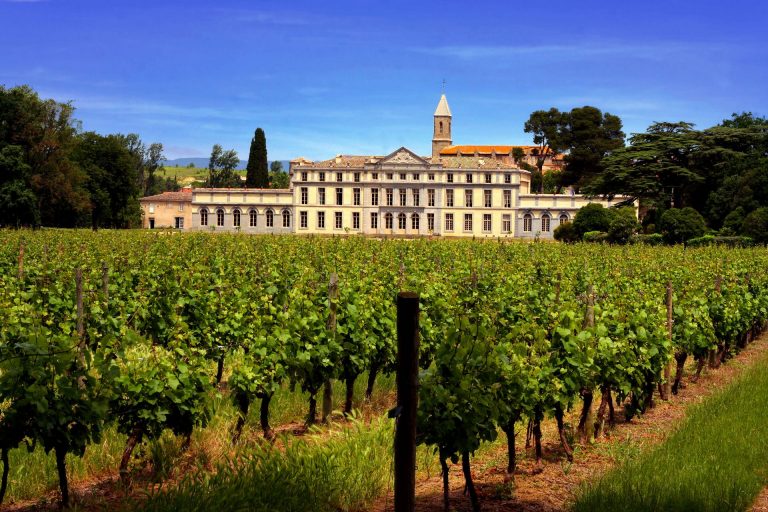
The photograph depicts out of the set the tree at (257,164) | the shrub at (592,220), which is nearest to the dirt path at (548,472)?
the shrub at (592,220)

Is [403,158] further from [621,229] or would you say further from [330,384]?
[330,384]

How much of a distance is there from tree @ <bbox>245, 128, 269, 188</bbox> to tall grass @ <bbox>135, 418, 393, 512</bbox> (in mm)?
72018

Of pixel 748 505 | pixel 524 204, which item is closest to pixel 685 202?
pixel 524 204

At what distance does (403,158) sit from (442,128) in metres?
20.6

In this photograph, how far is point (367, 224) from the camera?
72938mm

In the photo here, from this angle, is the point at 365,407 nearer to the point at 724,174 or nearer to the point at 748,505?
the point at 748,505

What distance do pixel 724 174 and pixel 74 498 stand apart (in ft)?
164

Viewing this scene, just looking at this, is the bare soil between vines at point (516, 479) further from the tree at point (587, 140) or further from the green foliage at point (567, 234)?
the tree at point (587, 140)

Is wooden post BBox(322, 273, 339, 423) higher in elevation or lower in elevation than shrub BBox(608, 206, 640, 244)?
lower

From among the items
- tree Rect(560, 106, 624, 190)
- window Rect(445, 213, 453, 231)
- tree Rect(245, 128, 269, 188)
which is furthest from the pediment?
tree Rect(560, 106, 624, 190)

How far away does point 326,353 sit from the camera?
8586 millimetres

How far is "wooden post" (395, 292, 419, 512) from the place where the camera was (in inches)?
169

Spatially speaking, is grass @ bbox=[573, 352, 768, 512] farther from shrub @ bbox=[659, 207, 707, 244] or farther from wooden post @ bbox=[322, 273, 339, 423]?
shrub @ bbox=[659, 207, 707, 244]

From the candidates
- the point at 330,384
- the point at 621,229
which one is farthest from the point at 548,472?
the point at 621,229
